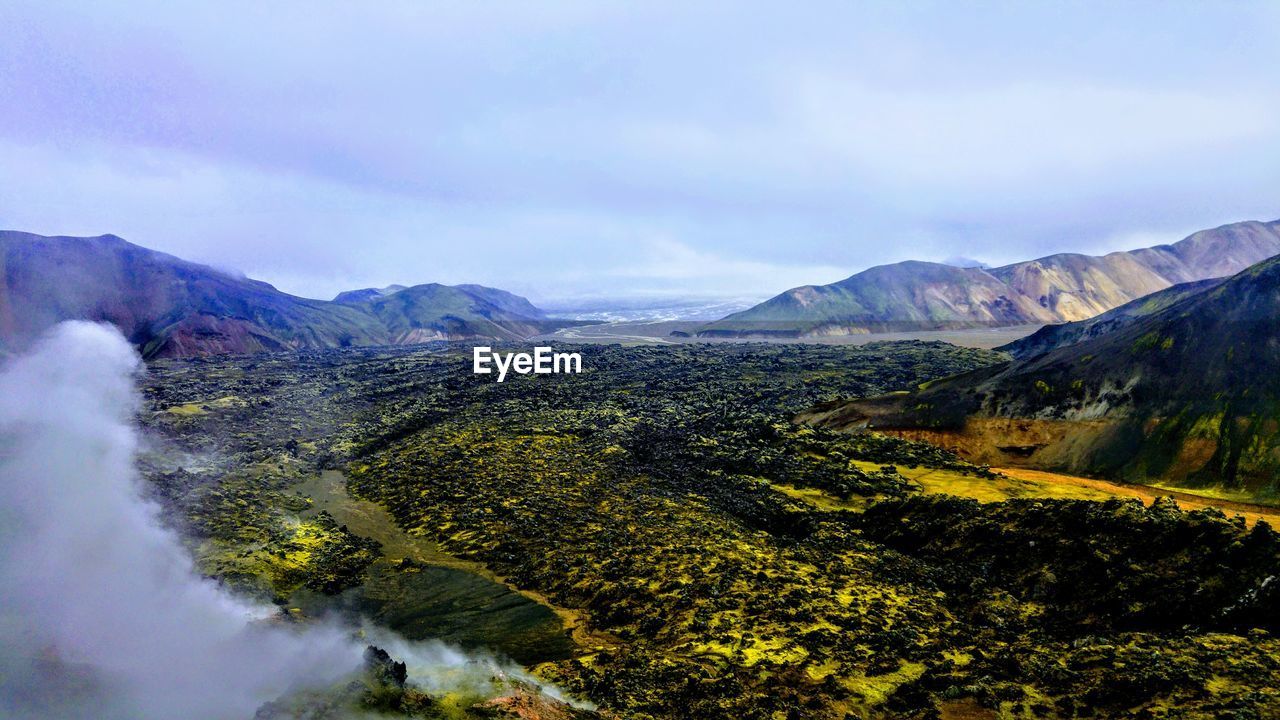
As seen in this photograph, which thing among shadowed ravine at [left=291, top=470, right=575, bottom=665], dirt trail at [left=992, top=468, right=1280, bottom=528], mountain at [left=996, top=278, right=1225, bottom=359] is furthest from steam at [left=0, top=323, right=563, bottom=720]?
mountain at [left=996, top=278, right=1225, bottom=359]

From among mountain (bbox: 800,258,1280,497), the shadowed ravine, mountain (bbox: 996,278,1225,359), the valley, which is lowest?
the shadowed ravine

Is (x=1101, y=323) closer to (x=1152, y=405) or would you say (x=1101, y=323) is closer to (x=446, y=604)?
(x=1152, y=405)

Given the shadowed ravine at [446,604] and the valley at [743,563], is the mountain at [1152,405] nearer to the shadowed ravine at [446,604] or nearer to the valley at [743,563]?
the valley at [743,563]

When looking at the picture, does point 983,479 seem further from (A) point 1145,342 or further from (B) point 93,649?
(B) point 93,649

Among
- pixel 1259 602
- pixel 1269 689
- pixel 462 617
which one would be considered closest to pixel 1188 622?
pixel 1259 602

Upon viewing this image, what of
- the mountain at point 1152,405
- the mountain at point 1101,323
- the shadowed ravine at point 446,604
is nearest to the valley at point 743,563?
the shadowed ravine at point 446,604

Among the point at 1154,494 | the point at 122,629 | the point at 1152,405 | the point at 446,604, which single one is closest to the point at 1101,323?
the point at 1152,405

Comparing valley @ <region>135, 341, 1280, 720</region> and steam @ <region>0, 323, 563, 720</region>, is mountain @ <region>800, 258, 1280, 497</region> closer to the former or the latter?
valley @ <region>135, 341, 1280, 720</region>
